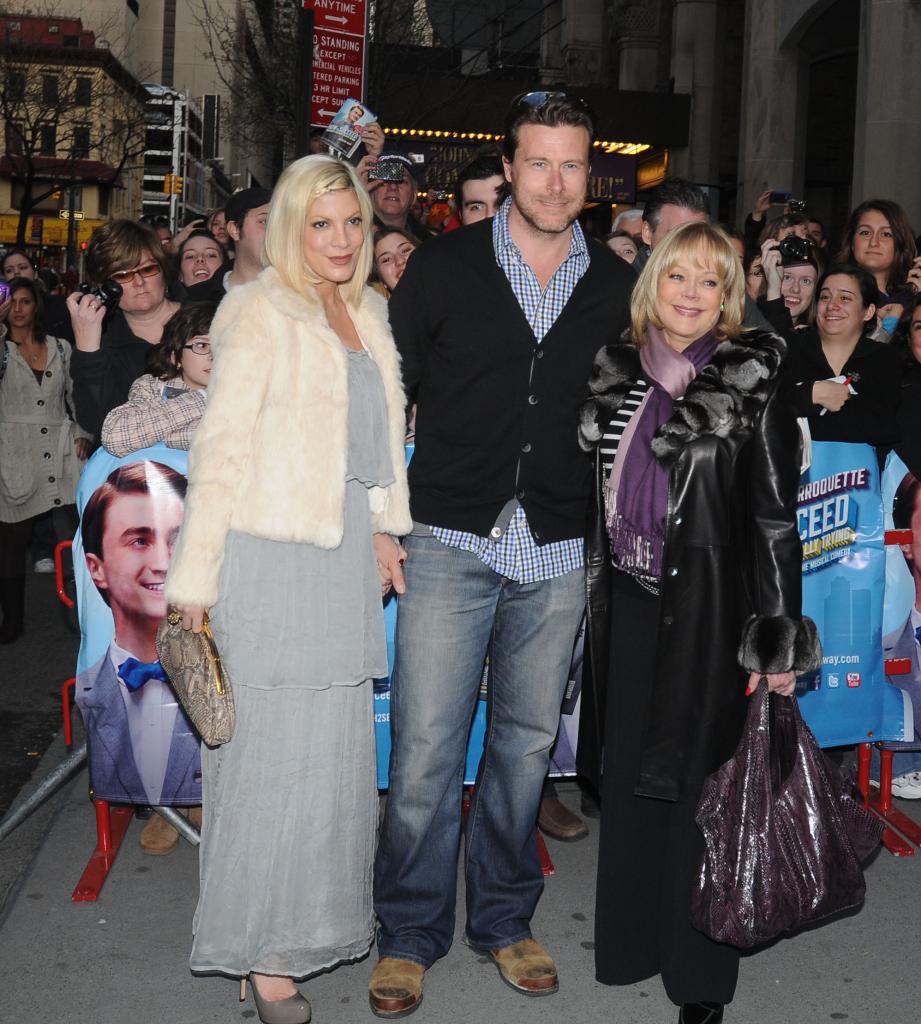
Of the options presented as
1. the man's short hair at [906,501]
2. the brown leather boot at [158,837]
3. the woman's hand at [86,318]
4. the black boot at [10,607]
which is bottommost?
the brown leather boot at [158,837]

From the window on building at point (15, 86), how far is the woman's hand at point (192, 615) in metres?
35.4

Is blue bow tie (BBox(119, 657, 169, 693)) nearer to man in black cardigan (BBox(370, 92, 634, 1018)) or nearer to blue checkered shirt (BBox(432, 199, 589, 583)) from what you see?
man in black cardigan (BBox(370, 92, 634, 1018))

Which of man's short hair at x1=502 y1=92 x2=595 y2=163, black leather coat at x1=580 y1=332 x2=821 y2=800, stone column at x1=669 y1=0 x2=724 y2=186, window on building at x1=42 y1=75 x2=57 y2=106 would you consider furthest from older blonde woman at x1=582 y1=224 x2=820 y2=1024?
window on building at x1=42 y1=75 x2=57 y2=106

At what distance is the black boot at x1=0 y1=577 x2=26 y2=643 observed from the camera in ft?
27.6

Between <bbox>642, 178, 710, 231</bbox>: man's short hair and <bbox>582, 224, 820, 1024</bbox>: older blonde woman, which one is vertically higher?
<bbox>642, 178, 710, 231</bbox>: man's short hair

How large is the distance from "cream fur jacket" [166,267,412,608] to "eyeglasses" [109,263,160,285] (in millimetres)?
2187

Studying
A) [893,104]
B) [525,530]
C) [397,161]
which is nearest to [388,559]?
[525,530]

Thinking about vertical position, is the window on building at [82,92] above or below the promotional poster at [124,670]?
above

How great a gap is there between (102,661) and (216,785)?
1196mm

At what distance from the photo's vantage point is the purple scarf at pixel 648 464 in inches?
150

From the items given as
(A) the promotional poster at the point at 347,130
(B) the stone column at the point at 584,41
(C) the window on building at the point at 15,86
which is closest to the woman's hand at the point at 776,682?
(A) the promotional poster at the point at 347,130

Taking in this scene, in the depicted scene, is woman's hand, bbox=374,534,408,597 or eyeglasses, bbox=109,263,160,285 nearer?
woman's hand, bbox=374,534,408,597

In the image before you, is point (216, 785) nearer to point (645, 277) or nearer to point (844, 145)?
point (645, 277)

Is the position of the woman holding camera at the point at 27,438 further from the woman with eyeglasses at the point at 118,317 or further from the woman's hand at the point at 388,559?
the woman's hand at the point at 388,559
